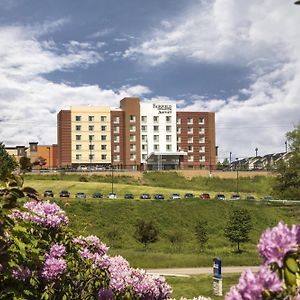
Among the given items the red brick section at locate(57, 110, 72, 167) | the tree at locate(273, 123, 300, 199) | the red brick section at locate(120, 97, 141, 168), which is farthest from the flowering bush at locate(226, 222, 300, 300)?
the red brick section at locate(57, 110, 72, 167)

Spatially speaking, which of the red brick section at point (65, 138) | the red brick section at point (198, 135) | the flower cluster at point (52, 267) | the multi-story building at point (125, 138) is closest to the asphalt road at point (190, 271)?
the flower cluster at point (52, 267)

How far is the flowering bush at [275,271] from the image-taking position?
193 cm

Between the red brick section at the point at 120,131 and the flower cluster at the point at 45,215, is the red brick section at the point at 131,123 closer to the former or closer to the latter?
the red brick section at the point at 120,131

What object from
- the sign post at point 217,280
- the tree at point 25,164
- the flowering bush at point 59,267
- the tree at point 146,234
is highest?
the tree at point 25,164

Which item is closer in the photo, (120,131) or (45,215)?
(45,215)

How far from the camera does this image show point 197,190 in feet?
281

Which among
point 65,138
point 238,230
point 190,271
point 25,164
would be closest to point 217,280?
point 190,271

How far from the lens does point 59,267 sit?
4.22 m

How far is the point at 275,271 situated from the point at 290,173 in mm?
65713

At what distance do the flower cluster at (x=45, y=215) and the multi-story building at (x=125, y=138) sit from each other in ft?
340

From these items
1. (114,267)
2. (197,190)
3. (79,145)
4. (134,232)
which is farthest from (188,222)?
(79,145)

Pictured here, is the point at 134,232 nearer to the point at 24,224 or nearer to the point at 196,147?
the point at 24,224

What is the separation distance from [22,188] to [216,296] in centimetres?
1731

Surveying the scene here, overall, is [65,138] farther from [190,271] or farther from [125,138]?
[190,271]
